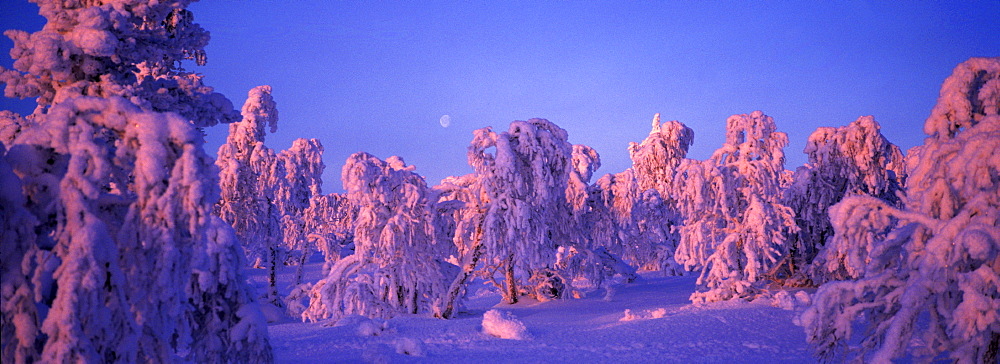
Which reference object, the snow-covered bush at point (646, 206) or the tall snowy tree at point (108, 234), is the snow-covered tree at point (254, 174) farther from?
the tall snowy tree at point (108, 234)

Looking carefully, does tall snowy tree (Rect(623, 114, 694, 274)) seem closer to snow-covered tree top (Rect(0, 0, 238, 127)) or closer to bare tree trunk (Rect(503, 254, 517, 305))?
bare tree trunk (Rect(503, 254, 517, 305))

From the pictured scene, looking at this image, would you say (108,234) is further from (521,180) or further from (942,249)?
(521,180)

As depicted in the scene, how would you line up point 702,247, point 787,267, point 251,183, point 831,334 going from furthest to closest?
point 251,183, point 787,267, point 702,247, point 831,334

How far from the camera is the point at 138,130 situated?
3.56 metres

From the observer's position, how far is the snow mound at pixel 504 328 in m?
10.4

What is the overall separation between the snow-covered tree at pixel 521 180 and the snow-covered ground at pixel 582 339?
1.89m

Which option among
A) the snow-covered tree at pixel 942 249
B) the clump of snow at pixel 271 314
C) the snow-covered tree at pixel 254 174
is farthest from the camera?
the snow-covered tree at pixel 254 174

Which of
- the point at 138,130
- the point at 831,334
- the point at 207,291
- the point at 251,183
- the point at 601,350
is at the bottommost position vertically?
the point at 601,350

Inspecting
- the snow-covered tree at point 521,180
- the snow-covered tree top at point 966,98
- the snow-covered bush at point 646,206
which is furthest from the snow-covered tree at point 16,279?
the snow-covered bush at point 646,206

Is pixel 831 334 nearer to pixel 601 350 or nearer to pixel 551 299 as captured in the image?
pixel 601 350

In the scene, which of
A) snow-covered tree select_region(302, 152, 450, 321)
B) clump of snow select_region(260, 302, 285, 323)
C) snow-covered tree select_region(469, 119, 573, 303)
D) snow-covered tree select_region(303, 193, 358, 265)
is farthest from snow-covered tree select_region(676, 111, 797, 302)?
snow-covered tree select_region(303, 193, 358, 265)

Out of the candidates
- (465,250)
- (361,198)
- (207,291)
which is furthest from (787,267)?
(207,291)

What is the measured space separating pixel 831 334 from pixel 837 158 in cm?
1301

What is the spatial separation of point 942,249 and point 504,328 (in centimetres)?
694
